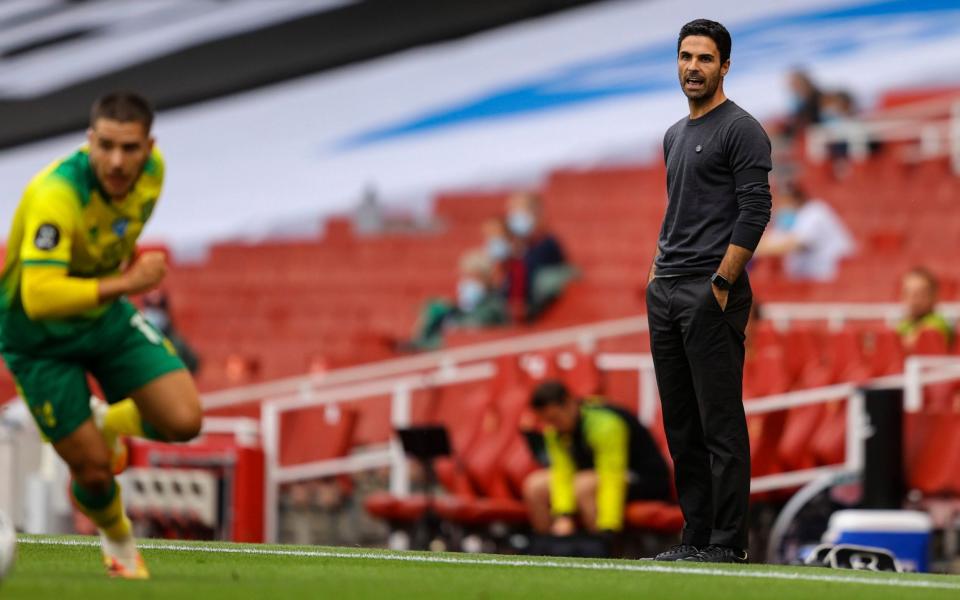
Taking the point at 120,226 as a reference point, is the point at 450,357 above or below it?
below

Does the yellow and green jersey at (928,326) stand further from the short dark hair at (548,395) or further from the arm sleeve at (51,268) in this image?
the arm sleeve at (51,268)

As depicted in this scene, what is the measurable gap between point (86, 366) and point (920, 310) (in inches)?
228

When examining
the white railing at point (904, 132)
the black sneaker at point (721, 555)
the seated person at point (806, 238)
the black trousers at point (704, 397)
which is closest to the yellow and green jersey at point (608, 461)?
the black trousers at point (704, 397)

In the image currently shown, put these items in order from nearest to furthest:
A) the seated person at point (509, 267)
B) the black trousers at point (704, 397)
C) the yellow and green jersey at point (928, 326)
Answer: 1. the black trousers at point (704, 397)
2. the yellow and green jersey at point (928, 326)
3. the seated person at point (509, 267)

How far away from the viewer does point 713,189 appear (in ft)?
20.1

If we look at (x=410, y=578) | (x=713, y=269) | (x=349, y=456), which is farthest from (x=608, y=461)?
(x=410, y=578)

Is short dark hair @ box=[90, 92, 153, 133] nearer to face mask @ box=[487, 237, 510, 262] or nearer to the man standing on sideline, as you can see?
the man standing on sideline

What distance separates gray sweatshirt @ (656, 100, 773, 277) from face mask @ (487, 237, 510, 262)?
8.69 m

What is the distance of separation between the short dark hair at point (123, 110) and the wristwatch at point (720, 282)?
6.07 ft

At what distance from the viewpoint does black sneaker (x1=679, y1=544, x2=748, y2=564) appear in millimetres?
6113

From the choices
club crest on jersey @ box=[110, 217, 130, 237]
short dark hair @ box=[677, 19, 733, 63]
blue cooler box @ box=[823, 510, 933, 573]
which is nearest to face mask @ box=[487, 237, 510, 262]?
blue cooler box @ box=[823, 510, 933, 573]

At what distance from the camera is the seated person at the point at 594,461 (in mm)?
9133

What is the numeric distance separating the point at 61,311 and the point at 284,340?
12.3m

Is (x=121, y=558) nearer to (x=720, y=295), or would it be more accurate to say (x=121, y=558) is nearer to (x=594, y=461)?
(x=720, y=295)
